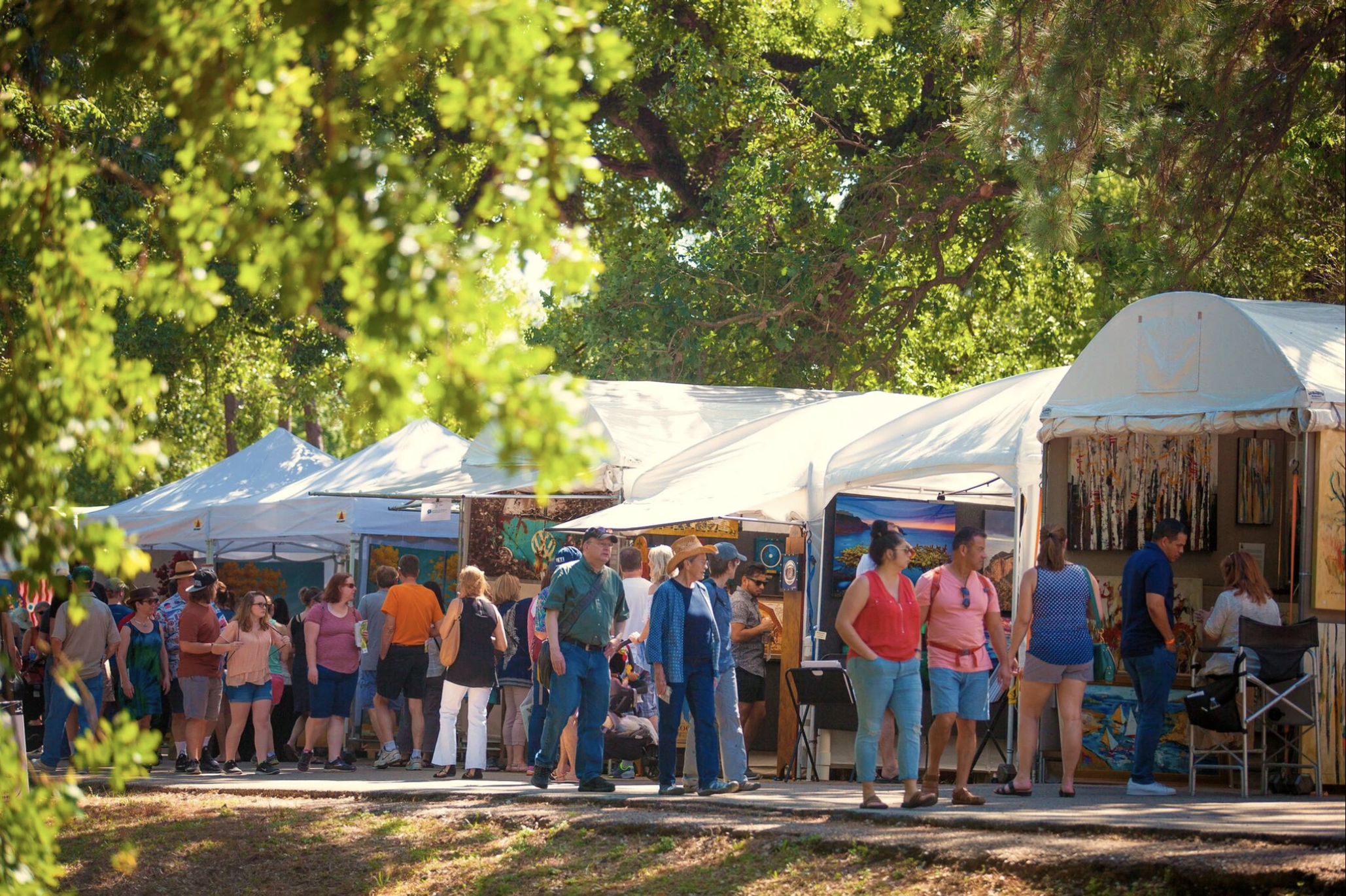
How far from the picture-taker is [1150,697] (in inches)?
420

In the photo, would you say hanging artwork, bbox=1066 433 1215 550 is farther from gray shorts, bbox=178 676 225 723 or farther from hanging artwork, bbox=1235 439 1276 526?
gray shorts, bbox=178 676 225 723

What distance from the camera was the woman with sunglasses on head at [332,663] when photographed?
47.6ft

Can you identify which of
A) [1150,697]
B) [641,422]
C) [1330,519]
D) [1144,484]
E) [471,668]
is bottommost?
[471,668]

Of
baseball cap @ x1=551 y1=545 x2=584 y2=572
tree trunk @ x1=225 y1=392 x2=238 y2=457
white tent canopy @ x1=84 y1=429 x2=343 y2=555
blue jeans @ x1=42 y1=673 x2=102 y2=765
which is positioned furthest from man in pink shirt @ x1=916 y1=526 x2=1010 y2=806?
tree trunk @ x1=225 y1=392 x2=238 y2=457

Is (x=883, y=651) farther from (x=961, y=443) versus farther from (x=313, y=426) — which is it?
(x=313, y=426)

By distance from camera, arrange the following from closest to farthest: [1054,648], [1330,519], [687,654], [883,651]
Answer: [883,651] < [1330,519] < [1054,648] < [687,654]

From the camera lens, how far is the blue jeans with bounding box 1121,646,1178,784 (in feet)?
35.0

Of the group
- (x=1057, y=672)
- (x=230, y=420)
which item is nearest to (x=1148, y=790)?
(x=1057, y=672)

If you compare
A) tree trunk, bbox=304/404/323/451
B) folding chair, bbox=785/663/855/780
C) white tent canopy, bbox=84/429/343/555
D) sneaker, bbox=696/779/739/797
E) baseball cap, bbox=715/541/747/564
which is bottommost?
sneaker, bbox=696/779/739/797

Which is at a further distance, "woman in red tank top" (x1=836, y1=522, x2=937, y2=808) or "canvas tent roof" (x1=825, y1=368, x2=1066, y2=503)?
"canvas tent roof" (x1=825, y1=368, x2=1066, y2=503)

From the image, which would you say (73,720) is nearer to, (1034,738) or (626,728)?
(626,728)

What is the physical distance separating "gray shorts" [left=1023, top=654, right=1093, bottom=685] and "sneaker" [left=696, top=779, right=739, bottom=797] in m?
2.36

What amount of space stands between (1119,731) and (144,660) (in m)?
8.77

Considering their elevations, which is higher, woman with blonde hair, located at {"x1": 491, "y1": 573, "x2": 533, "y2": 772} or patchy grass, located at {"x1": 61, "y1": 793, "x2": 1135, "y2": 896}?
woman with blonde hair, located at {"x1": 491, "y1": 573, "x2": 533, "y2": 772}
